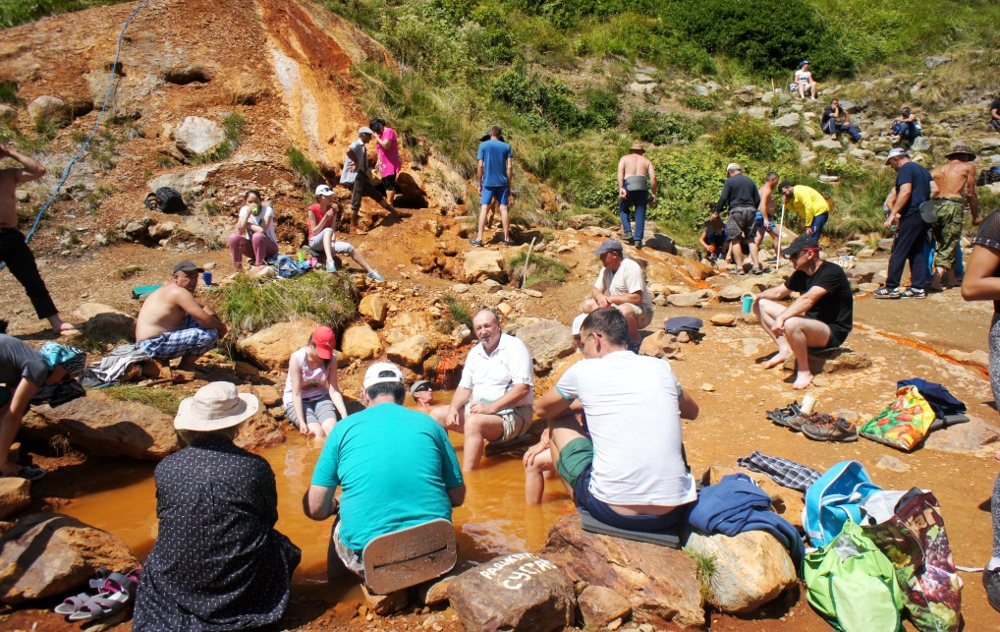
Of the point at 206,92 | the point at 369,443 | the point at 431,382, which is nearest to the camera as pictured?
the point at 369,443

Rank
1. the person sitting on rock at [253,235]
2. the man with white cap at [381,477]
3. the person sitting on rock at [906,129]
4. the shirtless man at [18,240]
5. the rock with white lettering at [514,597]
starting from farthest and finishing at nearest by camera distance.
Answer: the person sitting on rock at [906,129] → the person sitting on rock at [253,235] → the shirtless man at [18,240] → the man with white cap at [381,477] → the rock with white lettering at [514,597]

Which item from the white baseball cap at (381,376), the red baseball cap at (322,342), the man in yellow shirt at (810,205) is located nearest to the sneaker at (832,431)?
the white baseball cap at (381,376)

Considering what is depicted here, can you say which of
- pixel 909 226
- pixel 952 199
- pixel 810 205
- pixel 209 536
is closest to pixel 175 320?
pixel 209 536

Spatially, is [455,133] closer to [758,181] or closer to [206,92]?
[206,92]

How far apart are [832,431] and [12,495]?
5.48m


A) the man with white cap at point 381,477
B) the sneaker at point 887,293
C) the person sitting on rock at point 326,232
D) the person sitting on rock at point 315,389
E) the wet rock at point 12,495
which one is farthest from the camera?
the person sitting on rock at point 326,232

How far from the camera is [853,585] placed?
9.37ft

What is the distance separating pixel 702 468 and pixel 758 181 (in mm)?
11082

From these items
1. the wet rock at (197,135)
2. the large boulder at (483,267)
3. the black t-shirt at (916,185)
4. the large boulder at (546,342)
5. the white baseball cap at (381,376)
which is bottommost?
the large boulder at (546,342)

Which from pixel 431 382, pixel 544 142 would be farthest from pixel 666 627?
pixel 544 142

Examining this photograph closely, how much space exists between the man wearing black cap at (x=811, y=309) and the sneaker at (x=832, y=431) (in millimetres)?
732

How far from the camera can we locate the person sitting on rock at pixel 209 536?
9.30 feet

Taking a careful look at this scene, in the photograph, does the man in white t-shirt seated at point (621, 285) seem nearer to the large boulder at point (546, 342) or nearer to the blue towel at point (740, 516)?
the large boulder at point (546, 342)

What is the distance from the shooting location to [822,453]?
14.9 feet
